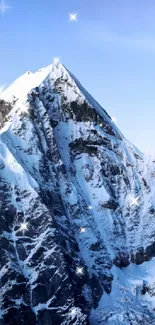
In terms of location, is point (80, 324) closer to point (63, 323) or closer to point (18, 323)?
point (63, 323)

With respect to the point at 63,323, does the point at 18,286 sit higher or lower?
higher

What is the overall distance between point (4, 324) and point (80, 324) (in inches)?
958

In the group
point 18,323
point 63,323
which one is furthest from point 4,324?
point 63,323

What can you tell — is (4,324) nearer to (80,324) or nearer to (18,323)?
(18,323)

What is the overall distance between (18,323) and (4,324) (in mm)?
5152

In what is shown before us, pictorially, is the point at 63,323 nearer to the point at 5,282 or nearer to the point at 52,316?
the point at 52,316

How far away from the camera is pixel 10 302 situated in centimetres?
19612

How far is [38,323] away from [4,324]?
11.8m

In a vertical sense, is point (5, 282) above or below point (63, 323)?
above

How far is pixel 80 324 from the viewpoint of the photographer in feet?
655

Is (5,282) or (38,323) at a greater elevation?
(5,282)

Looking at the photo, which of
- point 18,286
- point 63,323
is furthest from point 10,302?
point 63,323

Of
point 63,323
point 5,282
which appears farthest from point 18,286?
point 63,323

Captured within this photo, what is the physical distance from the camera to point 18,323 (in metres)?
194
